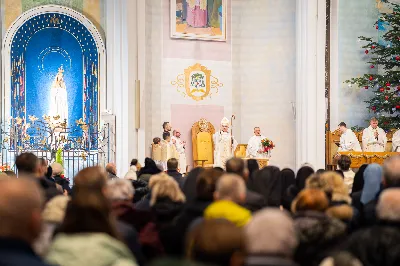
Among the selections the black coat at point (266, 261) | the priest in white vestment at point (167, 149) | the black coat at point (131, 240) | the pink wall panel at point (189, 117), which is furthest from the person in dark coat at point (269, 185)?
the pink wall panel at point (189, 117)

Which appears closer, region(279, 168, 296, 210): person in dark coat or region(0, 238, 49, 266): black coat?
region(0, 238, 49, 266): black coat

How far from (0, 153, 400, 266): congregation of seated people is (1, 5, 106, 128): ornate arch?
44.8 ft

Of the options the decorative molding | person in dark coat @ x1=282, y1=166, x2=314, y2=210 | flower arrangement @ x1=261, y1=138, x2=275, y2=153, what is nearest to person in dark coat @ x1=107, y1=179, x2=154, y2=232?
person in dark coat @ x1=282, y1=166, x2=314, y2=210

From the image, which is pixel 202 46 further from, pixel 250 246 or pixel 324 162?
pixel 250 246

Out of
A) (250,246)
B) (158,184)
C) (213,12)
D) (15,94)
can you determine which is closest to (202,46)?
(213,12)

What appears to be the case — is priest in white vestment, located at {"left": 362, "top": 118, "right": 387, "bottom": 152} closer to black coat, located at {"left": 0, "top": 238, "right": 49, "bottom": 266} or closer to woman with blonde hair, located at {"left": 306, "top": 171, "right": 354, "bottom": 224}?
woman with blonde hair, located at {"left": 306, "top": 171, "right": 354, "bottom": 224}

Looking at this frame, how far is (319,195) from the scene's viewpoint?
503 cm

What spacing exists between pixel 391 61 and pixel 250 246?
17700 mm

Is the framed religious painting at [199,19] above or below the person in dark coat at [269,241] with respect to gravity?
above

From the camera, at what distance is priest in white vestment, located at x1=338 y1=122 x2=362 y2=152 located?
19.1 m

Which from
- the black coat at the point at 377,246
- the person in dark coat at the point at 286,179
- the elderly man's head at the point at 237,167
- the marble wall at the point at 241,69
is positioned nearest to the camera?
the black coat at the point at 377,246

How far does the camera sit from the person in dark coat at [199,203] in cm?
571

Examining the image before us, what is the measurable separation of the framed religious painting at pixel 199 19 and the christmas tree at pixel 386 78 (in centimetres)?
408

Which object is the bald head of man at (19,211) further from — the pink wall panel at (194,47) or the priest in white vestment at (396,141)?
the pink wall panel at (194,47)
